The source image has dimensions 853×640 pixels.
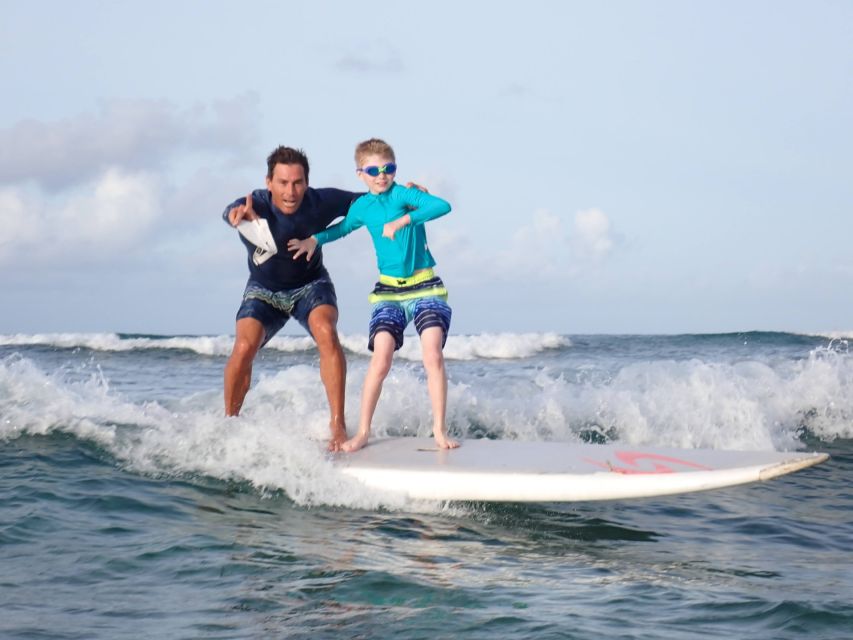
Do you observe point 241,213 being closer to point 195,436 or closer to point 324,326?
point 324,326

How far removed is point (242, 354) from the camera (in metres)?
6.61

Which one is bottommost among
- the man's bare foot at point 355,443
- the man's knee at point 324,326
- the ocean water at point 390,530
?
the ocean water at point 390,530

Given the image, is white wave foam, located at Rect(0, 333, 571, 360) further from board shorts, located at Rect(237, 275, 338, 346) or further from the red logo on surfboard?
the red logo on surfboard

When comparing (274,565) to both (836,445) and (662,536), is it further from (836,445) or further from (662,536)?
(836,445)

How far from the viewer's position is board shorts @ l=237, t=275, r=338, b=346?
21.9ft

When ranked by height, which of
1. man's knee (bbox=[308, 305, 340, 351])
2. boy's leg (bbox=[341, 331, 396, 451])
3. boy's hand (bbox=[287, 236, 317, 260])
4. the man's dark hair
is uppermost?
the man's dark hair

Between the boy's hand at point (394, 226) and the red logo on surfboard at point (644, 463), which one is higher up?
the boy's hand at point (394, 226)

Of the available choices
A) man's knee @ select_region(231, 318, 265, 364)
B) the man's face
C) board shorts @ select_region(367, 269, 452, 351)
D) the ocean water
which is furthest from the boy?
the ocean water

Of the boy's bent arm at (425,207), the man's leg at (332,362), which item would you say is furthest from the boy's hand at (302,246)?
the boy's bent arm at (425,207)

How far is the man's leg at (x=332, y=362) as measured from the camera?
6.49 meters

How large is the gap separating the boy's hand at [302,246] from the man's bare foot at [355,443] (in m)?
1.26

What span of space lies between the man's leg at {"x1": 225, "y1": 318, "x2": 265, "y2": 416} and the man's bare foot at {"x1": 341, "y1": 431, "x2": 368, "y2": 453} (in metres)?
0.80

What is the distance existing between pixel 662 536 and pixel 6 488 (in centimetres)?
397

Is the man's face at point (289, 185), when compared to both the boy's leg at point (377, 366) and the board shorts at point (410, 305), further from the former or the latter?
the boy's leg at point (377, 366)
